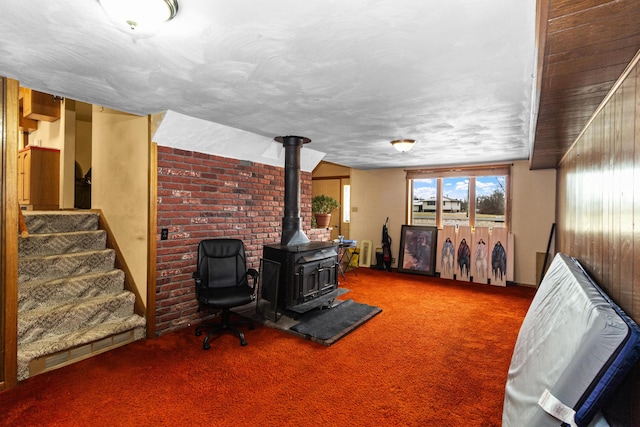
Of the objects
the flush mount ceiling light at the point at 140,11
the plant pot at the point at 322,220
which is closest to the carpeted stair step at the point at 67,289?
the flush mount ceiling light at the point at 140,11

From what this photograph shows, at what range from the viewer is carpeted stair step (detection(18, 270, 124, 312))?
9.29 feet

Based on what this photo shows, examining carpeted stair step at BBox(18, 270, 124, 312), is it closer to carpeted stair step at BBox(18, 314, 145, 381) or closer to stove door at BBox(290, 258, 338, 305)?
carpeted stair step at BBox(18, 314, 145, 381)

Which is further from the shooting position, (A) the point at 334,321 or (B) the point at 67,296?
(A) the point at 334,321

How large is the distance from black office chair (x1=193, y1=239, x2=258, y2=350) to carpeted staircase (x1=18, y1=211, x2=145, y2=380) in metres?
0.74

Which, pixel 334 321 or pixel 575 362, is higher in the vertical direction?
pixel 575 362

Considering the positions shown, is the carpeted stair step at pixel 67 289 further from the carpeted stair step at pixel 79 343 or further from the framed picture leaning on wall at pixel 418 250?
the framed picture leaning on wall at pixel 418 250

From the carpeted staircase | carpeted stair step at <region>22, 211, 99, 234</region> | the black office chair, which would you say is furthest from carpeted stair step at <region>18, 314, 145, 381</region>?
carpeted stair step at <region>22, 211, 99, 234</region>

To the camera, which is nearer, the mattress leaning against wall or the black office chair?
the mattress leaning against wall

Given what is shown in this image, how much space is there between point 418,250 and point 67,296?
5.63 meters

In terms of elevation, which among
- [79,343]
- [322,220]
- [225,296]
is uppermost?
[322,220]

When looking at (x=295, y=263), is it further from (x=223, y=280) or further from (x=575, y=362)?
(x=575, y=362)

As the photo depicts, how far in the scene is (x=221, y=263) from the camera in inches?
140

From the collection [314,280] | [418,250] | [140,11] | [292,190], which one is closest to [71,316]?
[314,280]

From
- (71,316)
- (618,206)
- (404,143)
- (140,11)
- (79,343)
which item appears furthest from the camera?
(404,143)
